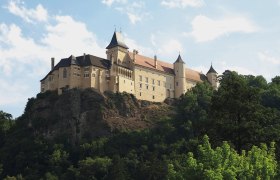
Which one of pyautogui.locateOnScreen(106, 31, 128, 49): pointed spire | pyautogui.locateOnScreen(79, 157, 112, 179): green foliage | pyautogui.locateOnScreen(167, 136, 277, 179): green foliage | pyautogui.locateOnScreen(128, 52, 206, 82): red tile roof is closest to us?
pyautogui.locateOnScreen(167, 136, 277, 179): green foliage

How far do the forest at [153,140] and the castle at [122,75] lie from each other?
203 inches

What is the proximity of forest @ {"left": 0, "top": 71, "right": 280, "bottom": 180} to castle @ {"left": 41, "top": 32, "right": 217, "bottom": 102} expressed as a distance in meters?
5.16

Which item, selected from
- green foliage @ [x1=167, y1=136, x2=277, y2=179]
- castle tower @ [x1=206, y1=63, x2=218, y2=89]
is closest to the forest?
green foliage @ [x1=167, y1=136, x2=277, y2=179]

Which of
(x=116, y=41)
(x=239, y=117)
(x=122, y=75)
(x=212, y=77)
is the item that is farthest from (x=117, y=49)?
(x=239, y=117)

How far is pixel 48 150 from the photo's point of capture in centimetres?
10512

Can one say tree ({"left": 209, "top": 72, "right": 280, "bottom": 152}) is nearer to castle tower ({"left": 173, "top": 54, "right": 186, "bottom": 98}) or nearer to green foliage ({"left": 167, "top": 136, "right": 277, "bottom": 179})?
green foliage ({"left": 167, "top": 136, "right": 277, "bottom": 179})

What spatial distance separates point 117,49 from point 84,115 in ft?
54.5

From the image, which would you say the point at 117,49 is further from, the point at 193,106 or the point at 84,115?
the point at 193,106

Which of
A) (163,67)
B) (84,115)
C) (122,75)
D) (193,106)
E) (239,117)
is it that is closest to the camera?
(239,117)

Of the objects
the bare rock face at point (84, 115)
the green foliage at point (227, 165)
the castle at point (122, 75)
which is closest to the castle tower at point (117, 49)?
the castle at point (122, 75)

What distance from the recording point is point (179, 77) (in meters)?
128

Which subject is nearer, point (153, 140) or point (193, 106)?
point (153, 140)

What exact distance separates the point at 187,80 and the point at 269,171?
95.5 metres

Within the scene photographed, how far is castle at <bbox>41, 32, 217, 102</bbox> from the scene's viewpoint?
11131 cm
